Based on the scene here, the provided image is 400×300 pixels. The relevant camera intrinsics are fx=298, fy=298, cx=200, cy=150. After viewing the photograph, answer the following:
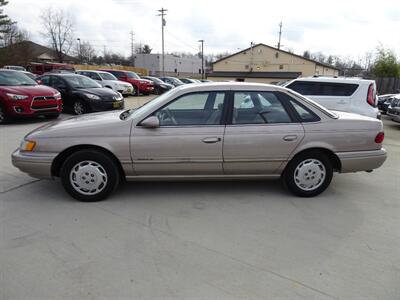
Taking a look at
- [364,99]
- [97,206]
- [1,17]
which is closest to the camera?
[97,206]

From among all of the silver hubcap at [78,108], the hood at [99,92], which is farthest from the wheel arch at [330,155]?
the silver hubcap at [78,108]

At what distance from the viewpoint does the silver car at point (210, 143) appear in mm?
3631

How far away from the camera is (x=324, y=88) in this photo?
771 centimetres

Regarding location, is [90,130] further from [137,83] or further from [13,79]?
[137,83]

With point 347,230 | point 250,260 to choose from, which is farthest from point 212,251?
point 347,230

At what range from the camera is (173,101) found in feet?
12.3

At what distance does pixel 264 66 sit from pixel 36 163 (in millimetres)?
57270

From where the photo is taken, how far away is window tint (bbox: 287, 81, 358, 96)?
745cm

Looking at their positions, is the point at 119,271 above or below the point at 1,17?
below

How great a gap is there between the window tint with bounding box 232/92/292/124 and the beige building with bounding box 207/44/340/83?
50.2m

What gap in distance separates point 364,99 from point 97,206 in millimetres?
6678

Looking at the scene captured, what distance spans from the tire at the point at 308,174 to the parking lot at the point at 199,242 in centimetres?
13

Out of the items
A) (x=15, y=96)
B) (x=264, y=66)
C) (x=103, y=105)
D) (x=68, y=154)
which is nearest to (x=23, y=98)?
(x=15, y=96)

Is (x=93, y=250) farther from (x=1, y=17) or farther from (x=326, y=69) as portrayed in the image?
(x=326, y=69)
